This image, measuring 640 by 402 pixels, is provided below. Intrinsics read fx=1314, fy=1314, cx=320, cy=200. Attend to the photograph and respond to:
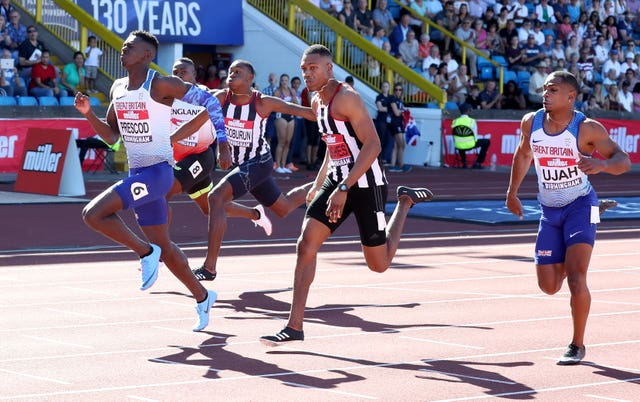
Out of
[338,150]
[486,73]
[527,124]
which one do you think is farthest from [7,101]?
[527,124]

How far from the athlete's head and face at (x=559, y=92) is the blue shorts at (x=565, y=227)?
2.09ft

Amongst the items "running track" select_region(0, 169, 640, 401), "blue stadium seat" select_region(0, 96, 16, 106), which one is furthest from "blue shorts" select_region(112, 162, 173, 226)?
"blue stadium seat" select_region(0, 96, 16, 106)

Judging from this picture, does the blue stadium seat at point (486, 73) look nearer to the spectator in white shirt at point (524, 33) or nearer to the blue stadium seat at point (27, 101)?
the spectator in white shirt at point (524, 33)

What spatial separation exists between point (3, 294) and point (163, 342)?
2.93 m

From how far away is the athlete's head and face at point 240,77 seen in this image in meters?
12.8

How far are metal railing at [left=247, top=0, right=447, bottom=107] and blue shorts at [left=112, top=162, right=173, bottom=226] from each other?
75.4 ft

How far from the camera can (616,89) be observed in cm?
3672

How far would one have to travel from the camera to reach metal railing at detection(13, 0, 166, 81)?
2883cm

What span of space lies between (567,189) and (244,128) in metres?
4.67

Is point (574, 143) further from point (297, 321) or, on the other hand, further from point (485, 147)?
point (485, 147)

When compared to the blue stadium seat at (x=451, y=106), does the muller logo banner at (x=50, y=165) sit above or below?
below

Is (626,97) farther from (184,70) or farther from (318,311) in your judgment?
(318,311)

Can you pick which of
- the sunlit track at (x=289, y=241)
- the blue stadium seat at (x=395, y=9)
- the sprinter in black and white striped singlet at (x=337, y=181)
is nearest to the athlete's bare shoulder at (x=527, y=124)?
the sprinter in black and white striped singlet at (x=337, y=181)

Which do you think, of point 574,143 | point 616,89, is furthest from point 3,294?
point 616,89
